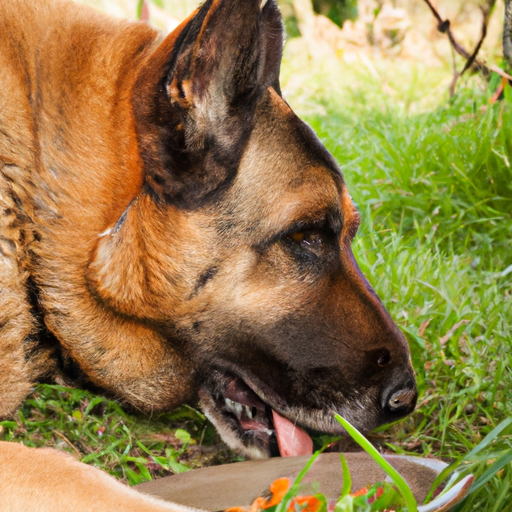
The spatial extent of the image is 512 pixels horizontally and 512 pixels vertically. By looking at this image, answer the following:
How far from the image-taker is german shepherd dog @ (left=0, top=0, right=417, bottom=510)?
89.2 inches

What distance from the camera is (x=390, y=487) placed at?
6.21 ft

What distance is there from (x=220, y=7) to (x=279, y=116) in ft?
1.56

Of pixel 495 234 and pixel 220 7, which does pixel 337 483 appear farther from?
pixel 495 234

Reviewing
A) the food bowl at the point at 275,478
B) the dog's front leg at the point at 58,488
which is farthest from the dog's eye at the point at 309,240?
the dog's front leg at the point at 58,488

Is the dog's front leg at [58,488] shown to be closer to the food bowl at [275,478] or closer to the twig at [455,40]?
the food bowl at [275,478]

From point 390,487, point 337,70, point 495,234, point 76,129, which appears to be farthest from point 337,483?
point 337,70

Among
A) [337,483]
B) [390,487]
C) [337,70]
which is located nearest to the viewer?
[390,487]

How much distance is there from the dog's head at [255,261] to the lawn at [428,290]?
0.35 meters

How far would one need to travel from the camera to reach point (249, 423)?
2.49m

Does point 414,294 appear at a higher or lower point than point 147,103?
lower

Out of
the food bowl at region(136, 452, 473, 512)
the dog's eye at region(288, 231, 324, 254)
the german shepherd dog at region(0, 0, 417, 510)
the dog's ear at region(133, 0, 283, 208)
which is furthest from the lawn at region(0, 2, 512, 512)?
the dog's ear at region(133, 0, 283, 208)

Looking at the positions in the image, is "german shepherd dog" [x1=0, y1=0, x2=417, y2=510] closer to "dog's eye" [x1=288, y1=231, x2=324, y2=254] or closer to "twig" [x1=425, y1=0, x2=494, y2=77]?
"dog's eye" [x1=288, y1=231, x2=324, y2=254]

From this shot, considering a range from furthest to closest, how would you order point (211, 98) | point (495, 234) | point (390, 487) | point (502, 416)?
point (495, 234), point (502, 416), point (211, 98), point (390, 487)

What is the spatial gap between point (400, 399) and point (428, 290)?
1.12 meters
